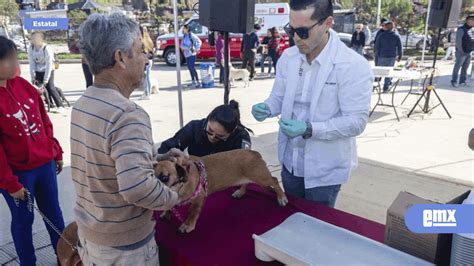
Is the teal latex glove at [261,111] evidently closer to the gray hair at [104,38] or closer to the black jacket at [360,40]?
the gray hair at [104,38]

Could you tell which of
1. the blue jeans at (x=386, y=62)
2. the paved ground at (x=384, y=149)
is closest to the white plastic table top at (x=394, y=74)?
the paved ground at (x=384, y=149)

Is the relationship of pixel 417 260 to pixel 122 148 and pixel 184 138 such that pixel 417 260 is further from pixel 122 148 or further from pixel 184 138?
pixel 184 138

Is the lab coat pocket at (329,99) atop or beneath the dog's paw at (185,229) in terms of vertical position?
atop

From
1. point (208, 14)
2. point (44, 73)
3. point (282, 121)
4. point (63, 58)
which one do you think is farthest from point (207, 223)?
point (63, 58)

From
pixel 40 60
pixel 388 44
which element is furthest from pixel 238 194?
Answer: pixel 388 44

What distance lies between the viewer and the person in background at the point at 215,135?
2328 mm

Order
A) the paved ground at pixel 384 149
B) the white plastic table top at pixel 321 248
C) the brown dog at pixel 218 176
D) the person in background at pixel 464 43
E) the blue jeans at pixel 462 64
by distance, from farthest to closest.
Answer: the blue jeans at pixel 462 64 → the person in background at pixel 464 43 → the paved ground at pixel 384 149 → the brown dog at pixel 218 176 → the white plastic table top at pixel 321 248

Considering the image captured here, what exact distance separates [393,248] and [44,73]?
695 centimetres

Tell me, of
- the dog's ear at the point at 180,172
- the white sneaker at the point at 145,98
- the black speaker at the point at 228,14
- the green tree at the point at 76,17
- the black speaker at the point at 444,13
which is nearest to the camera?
the dog's ear at the point at 180,172

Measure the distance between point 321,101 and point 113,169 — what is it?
1086mm

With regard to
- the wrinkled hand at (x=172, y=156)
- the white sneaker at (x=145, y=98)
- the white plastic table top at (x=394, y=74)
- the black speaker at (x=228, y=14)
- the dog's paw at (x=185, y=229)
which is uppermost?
the black speaker at (x=228, y=14)

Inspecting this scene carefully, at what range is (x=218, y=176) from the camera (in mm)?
1999

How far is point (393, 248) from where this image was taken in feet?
4.80

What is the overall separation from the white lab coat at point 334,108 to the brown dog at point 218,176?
0.83 ft
